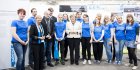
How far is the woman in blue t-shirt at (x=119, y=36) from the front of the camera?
314 inches

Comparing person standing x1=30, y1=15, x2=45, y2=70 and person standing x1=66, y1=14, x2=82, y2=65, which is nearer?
person standing x1=30, y1=15, x2=45, y2=70

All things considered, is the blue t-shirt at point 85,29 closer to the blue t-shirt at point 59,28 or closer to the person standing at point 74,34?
the person standing at point 74,34

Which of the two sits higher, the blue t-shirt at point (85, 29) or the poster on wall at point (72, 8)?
the poster on wall at point (72, 8)

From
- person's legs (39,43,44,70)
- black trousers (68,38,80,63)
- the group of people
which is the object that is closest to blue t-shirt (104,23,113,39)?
the group of people

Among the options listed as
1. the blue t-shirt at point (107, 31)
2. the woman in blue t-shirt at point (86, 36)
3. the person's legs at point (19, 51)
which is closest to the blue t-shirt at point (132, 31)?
the blue t-shirt at point (107, 31)

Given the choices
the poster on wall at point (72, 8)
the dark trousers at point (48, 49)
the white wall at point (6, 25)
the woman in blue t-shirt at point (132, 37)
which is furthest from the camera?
the poster on wall at point (72, 8)

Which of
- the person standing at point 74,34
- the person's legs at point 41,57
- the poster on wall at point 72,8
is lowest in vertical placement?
the person's legs at point 41,57

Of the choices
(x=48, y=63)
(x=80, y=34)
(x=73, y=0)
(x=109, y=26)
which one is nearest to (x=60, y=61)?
(x=48, y=63)

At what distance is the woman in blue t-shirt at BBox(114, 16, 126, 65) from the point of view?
798 cm

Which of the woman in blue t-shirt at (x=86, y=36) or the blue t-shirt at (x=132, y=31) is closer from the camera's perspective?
the blue t-shirt at (x=132, y=31)

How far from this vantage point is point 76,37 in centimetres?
795

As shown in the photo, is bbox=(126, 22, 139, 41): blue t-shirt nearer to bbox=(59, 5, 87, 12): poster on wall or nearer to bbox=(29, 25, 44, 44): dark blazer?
bbox=(29, 25, 44, 44): dark blazer

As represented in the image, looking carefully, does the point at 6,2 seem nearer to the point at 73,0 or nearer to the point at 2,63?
the point at 2,63

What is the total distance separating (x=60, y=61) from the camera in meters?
8.20
